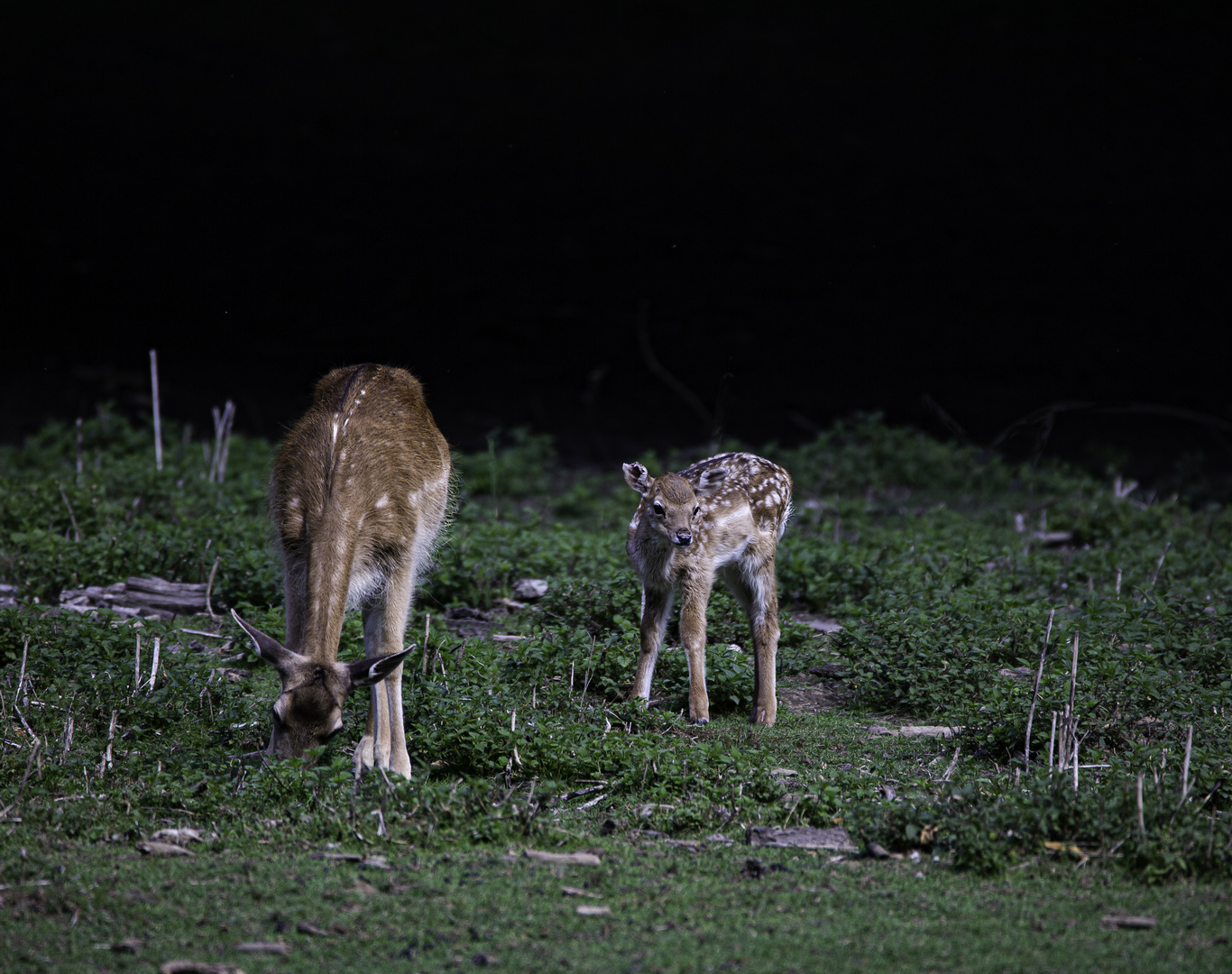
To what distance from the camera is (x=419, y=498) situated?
22.9ft

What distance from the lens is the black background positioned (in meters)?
17.2

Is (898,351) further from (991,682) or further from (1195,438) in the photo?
(991,682)

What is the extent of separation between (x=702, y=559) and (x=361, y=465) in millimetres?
2135

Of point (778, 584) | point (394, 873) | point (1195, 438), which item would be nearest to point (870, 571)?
point (778, 584)

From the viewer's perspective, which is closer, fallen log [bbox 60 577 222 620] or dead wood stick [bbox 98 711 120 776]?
dead wood stick [bbox 98 711 120 776]

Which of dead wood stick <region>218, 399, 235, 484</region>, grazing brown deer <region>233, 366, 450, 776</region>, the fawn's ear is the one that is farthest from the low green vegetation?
the fawn's ear

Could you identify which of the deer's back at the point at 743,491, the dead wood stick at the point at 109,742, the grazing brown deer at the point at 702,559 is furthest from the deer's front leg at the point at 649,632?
the dead wood stick at the point at 109,742

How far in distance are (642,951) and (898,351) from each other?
1393 centimetres

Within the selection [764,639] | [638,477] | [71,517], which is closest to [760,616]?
[764,639]

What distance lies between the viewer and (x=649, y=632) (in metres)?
7.37

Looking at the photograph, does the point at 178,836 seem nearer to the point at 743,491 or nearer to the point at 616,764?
the point at 616,764

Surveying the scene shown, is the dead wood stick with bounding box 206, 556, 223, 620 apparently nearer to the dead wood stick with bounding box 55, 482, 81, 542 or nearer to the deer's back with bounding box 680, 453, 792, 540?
the dead wood stick with bounding box 55, 482, 81, 542

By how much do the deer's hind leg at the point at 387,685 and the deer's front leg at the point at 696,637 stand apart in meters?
1.60

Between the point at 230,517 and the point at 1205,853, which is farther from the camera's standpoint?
the point at 230,517
